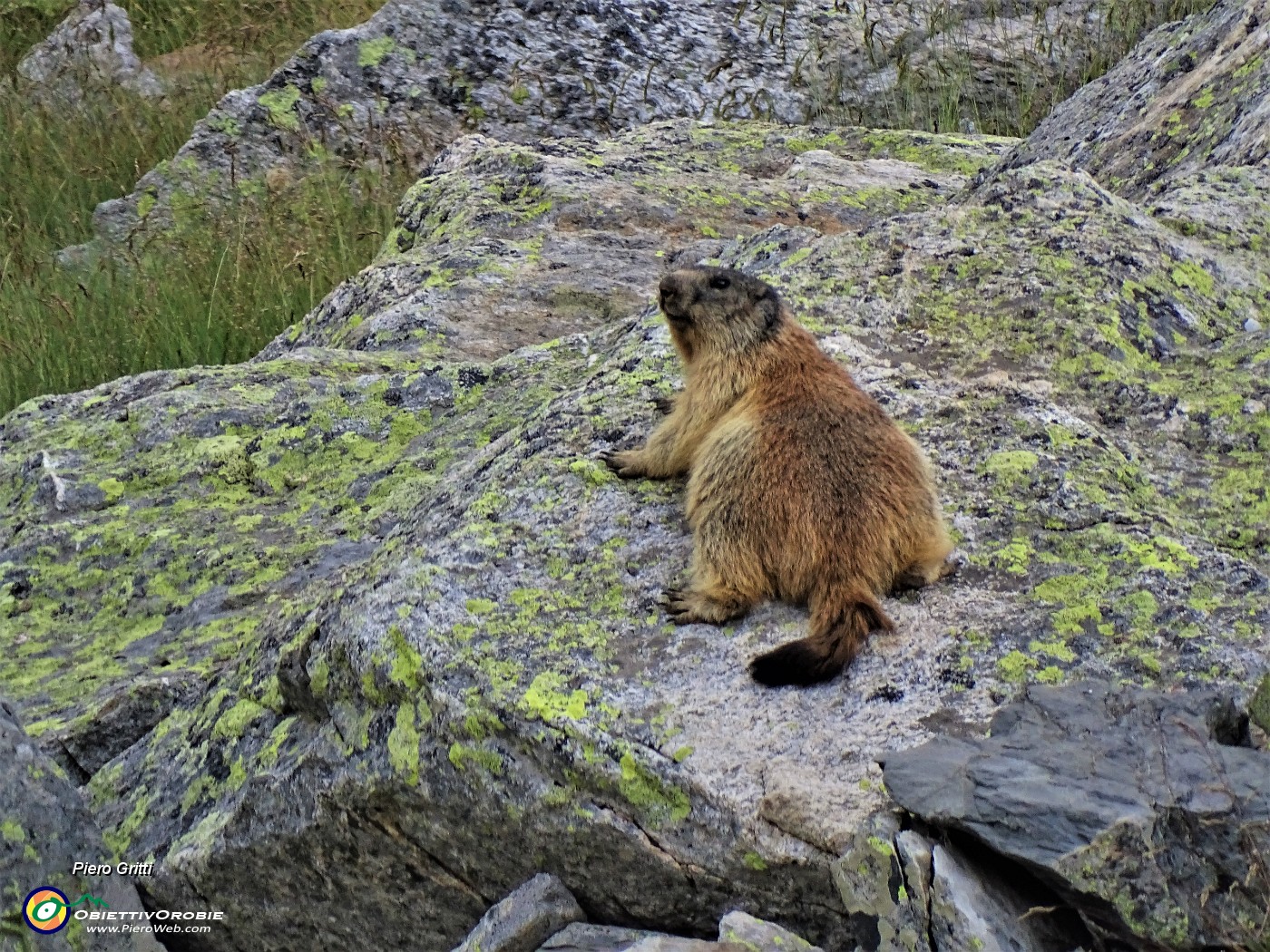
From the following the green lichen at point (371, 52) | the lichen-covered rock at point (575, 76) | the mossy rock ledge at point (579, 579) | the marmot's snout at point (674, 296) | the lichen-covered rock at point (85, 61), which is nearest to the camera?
the mossy rock ledge at point (579, 579)

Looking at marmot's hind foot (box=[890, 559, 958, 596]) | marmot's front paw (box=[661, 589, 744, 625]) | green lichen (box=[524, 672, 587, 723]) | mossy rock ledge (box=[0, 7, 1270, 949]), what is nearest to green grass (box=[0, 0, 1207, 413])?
mossy rock ledge (box=[0, 7, 1270, 949])

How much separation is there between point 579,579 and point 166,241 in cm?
732

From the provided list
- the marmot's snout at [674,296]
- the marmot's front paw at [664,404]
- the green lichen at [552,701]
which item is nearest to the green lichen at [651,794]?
the green lichen at [552,701]

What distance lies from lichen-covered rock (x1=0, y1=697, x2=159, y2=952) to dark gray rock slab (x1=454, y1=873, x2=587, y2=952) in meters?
1.06

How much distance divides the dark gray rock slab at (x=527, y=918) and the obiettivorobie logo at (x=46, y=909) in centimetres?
109

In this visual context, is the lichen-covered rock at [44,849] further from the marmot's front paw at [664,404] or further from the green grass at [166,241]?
the green grass at [166,241]

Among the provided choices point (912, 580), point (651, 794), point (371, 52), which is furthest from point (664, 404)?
point (371, 52)

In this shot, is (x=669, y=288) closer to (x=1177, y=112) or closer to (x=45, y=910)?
(x=45, y=910)

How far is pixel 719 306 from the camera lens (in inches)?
201

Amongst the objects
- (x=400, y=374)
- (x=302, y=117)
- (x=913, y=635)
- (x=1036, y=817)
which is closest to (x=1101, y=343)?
(x=913, y=635)

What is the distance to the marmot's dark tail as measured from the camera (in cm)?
363

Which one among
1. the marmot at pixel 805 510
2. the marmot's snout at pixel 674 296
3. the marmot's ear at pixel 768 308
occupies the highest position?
the marmot's snout at pixel 674 296

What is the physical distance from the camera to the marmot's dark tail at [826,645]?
3633 mm

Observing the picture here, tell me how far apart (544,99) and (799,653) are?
27.4 feet
